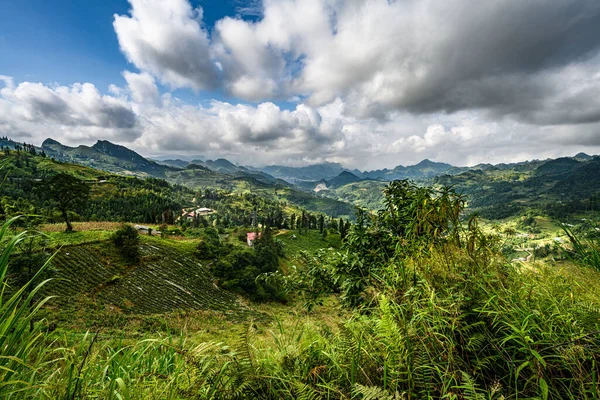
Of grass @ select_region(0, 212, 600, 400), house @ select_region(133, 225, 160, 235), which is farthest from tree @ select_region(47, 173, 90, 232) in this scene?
grass @ select_region(0, 212, 600, 400)

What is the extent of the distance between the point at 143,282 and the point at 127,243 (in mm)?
7973

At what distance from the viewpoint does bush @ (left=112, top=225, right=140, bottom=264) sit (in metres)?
45.2

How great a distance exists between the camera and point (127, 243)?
45.5 meters

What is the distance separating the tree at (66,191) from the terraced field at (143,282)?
6.97 meters

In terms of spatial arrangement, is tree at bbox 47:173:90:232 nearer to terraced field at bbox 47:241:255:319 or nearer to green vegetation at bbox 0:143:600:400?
terraced field at bbox 47:241:255:319

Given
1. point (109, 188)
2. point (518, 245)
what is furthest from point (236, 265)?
point (109, 188)

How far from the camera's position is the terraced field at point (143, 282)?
35.2 metres

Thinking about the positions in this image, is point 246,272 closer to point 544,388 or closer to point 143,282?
point 143,282

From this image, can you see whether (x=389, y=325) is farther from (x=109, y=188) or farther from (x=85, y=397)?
(x=109, y=188)

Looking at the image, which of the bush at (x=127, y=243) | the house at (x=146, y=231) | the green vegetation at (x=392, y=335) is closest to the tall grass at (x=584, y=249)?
the green vegetation at (x=392, y=335)

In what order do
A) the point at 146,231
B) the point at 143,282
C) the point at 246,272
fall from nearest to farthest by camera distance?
the point at 143,282 < the point at 246,272 < the point at 146,231

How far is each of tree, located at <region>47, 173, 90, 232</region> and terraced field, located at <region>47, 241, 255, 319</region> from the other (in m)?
6.97

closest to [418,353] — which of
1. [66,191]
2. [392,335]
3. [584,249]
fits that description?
[392,335]

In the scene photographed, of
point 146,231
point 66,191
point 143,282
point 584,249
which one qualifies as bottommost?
point 143,282
